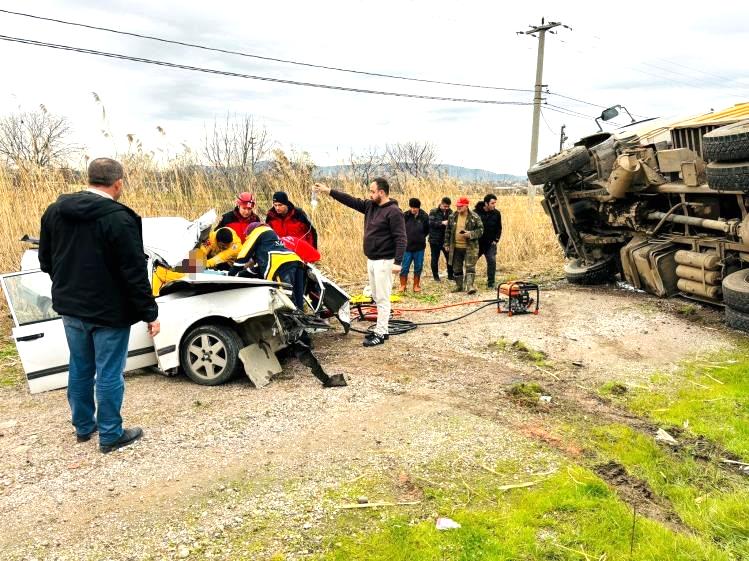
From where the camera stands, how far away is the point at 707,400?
512cm

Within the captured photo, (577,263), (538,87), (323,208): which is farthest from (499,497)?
(538,87)

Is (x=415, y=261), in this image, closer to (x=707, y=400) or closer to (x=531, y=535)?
(x=707, y=400)

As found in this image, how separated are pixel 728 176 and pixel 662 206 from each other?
252cm

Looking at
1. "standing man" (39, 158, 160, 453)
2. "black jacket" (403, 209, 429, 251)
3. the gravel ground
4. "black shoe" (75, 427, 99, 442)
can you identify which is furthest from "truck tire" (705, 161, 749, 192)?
"black shoe" (75, 427, 99, 442)

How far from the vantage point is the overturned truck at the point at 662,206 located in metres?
7.10

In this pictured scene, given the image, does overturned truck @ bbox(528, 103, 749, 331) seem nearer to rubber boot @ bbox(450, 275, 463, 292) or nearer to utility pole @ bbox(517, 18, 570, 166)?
rubber boot @ bbox(450, 275, 463, 292)

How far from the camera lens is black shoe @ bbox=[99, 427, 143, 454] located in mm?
4215

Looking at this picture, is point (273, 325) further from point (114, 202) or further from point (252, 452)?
point (114, 202)

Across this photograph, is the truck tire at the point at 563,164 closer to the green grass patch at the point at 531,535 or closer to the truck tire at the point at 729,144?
the truck tire at the point at 729,144

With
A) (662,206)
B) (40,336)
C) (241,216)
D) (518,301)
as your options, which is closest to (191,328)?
(40,336)

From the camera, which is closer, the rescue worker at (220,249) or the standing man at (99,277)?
the standing man at (99,277)

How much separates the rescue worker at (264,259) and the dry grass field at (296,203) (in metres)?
5.32

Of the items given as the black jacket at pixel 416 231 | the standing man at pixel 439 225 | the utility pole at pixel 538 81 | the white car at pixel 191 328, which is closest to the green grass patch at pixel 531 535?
the white car at pixel 191 328

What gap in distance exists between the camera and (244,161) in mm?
13469
